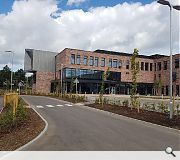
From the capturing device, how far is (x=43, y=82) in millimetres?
84375

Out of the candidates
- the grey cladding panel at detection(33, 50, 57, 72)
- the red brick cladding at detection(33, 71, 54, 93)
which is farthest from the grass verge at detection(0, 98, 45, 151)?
the grey cladding panel at detection(33, 50, 57, 72)

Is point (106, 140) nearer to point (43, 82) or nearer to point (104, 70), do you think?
point (104, 70)

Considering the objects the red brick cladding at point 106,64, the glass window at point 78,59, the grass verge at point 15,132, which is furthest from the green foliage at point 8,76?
the grass verge at point 15,132

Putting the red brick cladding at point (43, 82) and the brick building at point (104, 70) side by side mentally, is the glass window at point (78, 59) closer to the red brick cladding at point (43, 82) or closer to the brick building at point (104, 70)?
the brick building at point (104, 70)

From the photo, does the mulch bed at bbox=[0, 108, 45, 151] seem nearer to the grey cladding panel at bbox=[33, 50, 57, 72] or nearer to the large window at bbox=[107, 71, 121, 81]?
the large window at bbox=[107, 71, 121, 81]

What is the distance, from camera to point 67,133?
13.0m

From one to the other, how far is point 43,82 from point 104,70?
17.7 meters

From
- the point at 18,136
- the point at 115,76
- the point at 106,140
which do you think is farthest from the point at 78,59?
the point at 106,140

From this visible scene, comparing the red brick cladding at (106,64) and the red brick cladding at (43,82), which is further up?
the red brick cladding at (106,64)

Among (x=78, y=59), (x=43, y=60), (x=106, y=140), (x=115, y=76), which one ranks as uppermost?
(x=43, y=60)

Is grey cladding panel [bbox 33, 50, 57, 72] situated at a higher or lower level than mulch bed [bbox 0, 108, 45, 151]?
higher

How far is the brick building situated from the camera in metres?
74.6

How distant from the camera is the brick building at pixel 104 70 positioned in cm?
7456

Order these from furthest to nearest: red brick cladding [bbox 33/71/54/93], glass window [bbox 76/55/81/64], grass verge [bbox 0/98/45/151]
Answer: red brick cladding [bbox 33/71/54/93]
glass window [bbox 76/55/81/64]
grass verge [bbox 0/98/45/151]
